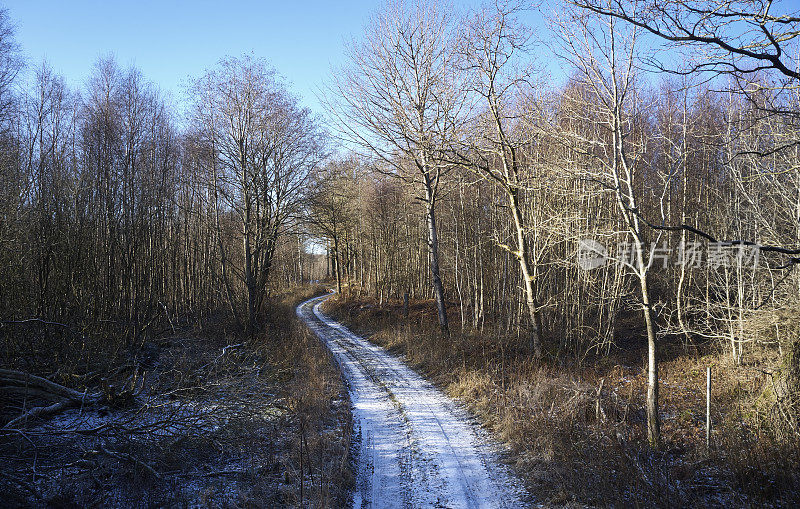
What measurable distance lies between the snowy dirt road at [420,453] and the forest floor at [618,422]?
0.38 meters

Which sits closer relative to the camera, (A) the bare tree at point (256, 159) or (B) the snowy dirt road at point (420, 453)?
(B) the snowy dirt road at point (420, 453)

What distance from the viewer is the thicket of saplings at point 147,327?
197 inches

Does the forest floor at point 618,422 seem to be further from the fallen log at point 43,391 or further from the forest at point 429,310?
the fallen log at point 43,391

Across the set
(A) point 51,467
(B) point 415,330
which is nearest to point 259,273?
(B) point 415,330

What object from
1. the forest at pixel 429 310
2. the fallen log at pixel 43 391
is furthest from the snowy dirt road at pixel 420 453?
the fallen log at pixel 43 391

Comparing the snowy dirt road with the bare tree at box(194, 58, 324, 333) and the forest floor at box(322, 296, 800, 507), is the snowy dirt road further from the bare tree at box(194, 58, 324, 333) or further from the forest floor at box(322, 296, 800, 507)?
the bare tree at box(194, 58, 324, 333)

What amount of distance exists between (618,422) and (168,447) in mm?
6803

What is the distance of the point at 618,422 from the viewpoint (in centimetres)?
708

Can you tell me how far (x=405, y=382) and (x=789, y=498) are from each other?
724cm

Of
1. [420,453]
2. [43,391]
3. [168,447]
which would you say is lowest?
[420,453]

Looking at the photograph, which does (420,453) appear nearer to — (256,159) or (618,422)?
(618,422)

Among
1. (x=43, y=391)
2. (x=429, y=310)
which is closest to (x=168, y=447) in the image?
(x=43, y=391)

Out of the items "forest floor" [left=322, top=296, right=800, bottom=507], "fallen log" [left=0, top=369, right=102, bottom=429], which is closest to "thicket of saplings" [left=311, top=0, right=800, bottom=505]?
"forest floor" [left=322, top=296, right=800, bottom=507]

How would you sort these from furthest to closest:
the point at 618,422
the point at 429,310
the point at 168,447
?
the point at 429,310 → the point at 618,422 → the point at 168,447
